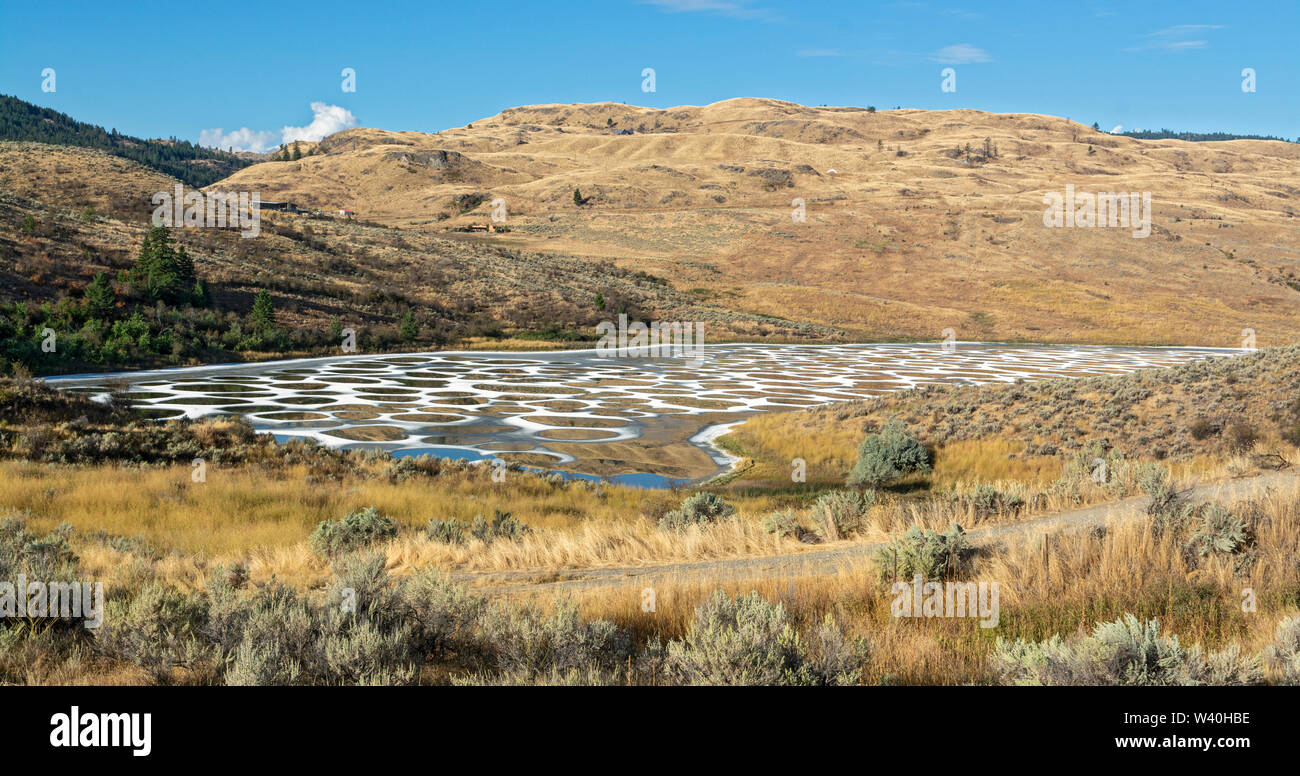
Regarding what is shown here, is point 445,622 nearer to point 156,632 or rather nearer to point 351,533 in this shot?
point 156,632

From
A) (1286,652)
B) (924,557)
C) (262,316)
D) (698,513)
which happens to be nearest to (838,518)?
(698,513)

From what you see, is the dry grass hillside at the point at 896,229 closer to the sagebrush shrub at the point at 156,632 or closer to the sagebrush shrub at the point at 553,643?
the sagebrush shrub at the point at 553,643

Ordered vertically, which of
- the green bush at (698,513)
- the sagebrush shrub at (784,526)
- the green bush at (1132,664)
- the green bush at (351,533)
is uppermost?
the green bush at (1132,664)

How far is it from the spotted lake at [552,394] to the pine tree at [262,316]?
208 inches

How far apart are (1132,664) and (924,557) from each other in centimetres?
307

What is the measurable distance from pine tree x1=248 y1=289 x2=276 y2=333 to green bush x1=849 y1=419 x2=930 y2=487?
124 ft

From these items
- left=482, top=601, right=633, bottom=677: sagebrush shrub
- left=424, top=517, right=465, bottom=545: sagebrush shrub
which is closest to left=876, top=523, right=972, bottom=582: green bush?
left=482, top=601, right=633, bottom=677: sagebrush shrub

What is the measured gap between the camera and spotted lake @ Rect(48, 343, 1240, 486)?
24.4m

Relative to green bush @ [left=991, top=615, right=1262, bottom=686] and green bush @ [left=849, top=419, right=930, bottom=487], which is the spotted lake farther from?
green bush @ [left=991, top=615, right=1262, bottom=686]

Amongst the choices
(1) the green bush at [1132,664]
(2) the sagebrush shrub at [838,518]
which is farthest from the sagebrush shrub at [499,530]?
(1) the green bush at [1132,664]

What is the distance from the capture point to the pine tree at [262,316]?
4728 cm

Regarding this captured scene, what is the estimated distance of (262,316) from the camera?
156 feet

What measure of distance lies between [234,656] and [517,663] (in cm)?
181

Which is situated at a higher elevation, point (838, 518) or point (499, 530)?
point (838, 518)
